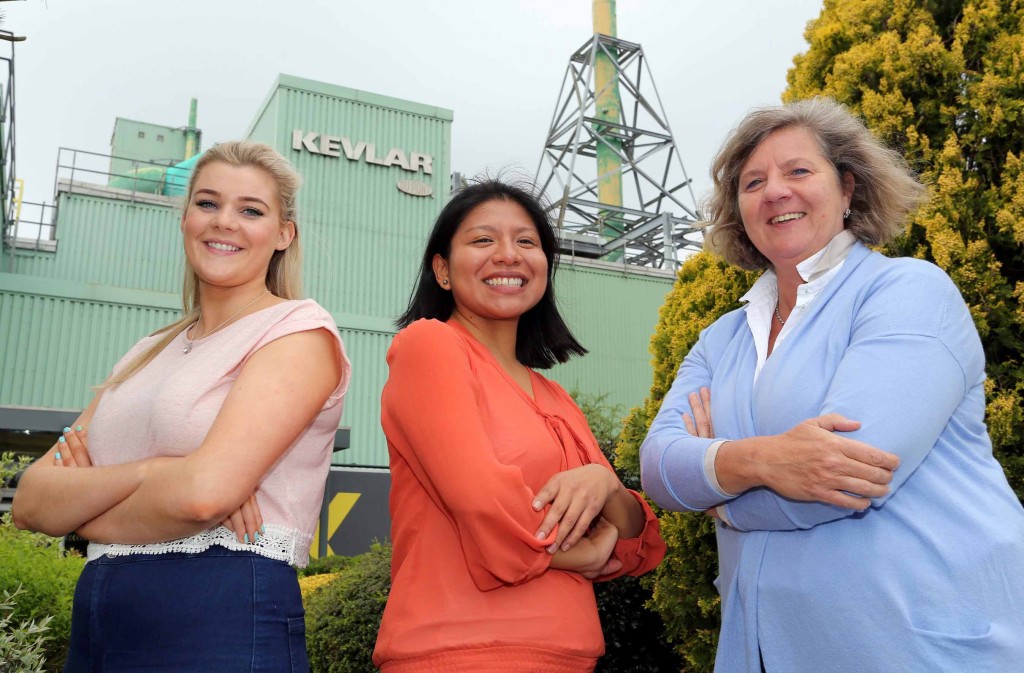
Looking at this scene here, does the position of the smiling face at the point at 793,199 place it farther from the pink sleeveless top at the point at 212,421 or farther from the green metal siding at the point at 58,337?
the green metal siding at the point at 58,337

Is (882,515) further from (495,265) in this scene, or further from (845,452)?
(495,265)

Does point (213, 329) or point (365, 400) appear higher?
point (365, 400)

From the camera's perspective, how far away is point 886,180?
8.16 feet

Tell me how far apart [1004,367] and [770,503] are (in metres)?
2.52

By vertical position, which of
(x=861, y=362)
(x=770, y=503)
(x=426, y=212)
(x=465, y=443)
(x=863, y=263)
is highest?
(x=426, y=212)

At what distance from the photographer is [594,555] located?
7.66 ft

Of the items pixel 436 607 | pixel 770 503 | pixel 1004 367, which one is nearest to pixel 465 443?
pixel 436 607

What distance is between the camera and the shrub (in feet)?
13.4

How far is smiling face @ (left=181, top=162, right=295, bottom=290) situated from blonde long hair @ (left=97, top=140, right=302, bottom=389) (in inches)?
1.1

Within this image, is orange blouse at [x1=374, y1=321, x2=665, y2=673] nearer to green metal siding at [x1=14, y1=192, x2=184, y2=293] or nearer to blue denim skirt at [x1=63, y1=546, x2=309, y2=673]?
blue denim skirt at [x1=63, y1=546, x2=309, y2=673]

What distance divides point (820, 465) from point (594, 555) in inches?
28.5

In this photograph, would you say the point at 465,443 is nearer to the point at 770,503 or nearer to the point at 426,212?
the point at 770,503

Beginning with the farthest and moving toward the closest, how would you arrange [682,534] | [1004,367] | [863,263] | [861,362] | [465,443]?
[682,534], [1004,367], [863,263], [465,443], [861,362]

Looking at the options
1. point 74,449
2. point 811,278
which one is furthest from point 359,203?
point 811,278
